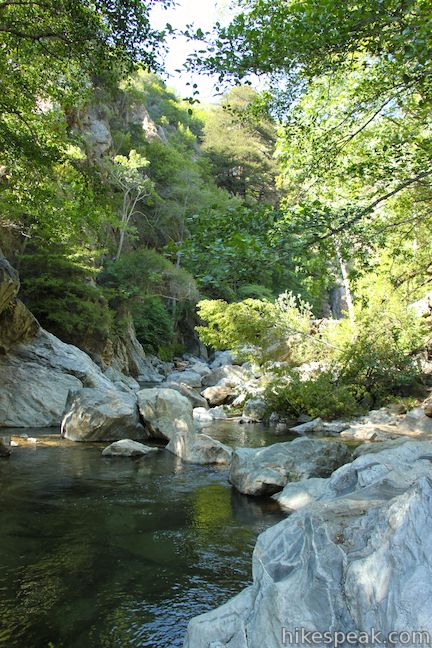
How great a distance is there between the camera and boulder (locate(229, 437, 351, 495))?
7.55m

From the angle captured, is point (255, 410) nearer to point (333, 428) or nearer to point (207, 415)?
point (207, 415)

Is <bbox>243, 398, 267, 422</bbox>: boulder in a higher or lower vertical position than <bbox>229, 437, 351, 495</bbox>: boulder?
higher

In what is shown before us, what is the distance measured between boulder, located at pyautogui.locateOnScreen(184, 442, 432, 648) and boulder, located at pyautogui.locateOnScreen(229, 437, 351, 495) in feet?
15.0

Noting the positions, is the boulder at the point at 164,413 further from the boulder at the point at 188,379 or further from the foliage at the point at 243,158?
the foliage at the point at 243,158

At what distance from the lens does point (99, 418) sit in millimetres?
10977

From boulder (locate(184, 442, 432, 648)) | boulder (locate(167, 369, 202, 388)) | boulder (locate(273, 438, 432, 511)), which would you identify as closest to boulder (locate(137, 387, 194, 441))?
boulder (locate(273, 438, 432, 511))

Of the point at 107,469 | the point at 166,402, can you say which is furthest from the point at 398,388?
the point at 107,469

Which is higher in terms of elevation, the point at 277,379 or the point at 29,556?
the point at 277,379

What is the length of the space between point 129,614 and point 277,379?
41.9ft

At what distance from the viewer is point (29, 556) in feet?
15.7

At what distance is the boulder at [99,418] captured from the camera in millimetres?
10938

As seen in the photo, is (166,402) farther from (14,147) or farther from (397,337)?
(397,337)

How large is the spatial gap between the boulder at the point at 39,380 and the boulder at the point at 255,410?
4758mm

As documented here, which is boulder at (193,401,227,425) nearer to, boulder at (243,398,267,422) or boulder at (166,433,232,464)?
boulder at (243,398,267,422)
